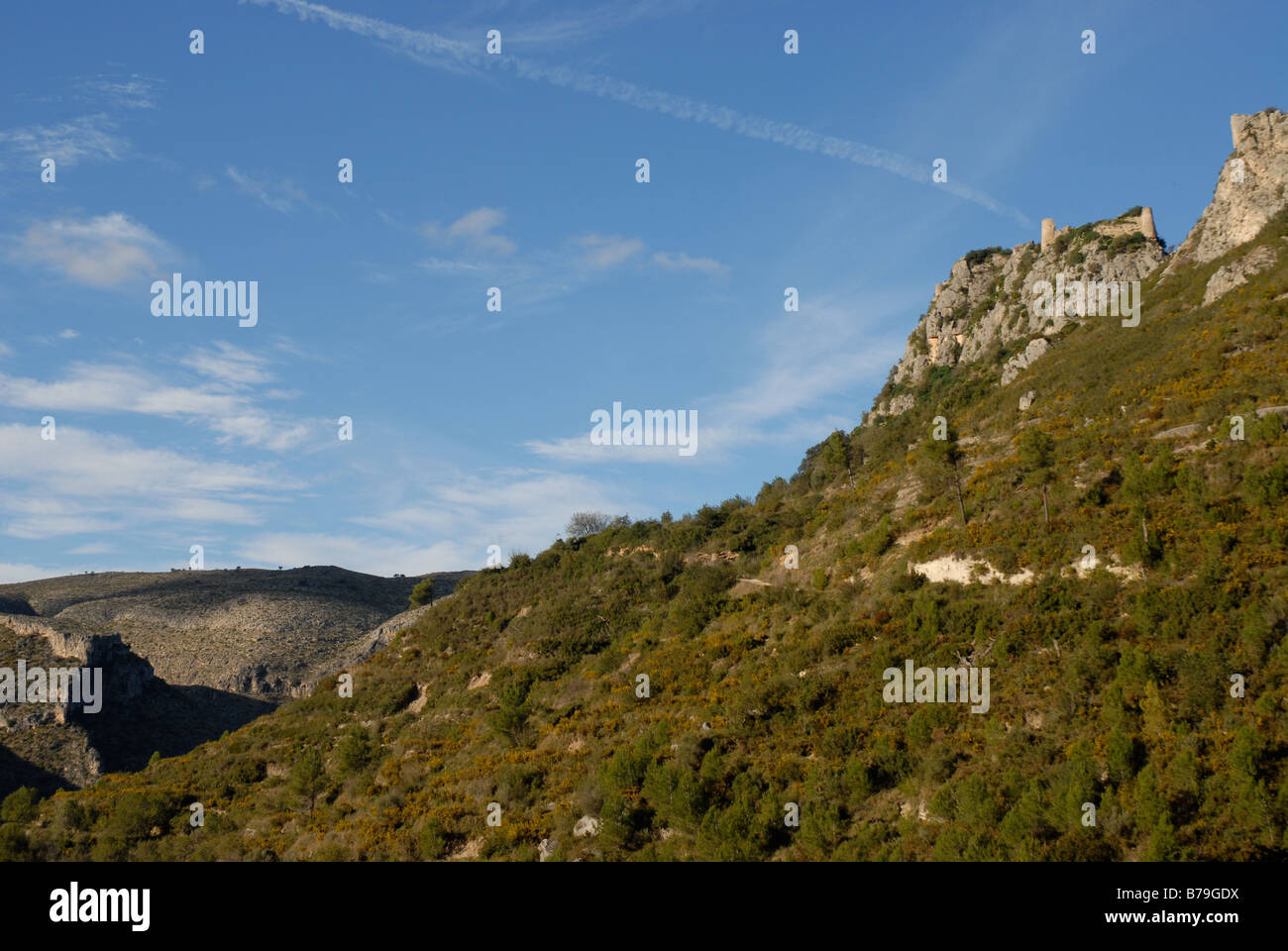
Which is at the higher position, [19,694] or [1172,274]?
[1172,274]

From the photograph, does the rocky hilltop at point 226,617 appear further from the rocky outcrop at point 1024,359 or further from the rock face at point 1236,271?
the rock face at point 1236,271

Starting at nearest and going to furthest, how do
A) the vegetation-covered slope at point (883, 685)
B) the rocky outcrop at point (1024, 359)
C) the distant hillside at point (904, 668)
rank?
the vegetation-covered slope at point (883, 685)
the distant hillside at point (904, 668)
the rocky outcrop at point (1024, 359)

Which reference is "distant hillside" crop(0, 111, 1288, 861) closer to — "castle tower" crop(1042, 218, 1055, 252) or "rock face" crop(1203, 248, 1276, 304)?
"rock face" crop(1203, 248, 1276, 304)

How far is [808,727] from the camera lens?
102 feet

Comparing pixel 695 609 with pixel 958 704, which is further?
pixel 695 609

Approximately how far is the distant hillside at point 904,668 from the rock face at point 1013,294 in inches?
143

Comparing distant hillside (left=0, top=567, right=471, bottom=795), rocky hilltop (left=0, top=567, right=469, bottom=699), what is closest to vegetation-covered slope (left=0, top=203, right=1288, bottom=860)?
distant hillside (left=0, top=567, right=471, bottom=795)

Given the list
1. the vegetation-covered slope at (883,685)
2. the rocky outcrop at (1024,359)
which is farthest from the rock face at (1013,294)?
the vegetation-covered slope at (883,685)

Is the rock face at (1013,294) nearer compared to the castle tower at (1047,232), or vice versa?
the rock face at (1013,294)

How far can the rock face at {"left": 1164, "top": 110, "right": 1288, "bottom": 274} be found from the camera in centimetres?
5903

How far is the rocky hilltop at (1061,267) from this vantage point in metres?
59.9

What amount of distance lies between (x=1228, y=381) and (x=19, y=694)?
271 ft

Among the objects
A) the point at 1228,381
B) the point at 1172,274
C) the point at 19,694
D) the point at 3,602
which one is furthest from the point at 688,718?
the point at 3,602
